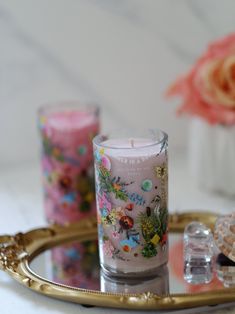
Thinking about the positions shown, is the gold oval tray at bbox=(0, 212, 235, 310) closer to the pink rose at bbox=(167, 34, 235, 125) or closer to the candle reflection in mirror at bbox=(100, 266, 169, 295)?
the candle reflection in mirror at bbox=(100, 266, 169, 295)

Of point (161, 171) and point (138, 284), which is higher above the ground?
point (161, 171)

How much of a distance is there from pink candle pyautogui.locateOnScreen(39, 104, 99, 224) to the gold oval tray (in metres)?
0.07

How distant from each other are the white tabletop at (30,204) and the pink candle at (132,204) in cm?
9

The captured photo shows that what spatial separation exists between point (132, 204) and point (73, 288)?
0.40ft

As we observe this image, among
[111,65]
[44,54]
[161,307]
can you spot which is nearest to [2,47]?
[44,54]

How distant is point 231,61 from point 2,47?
0.42 metres

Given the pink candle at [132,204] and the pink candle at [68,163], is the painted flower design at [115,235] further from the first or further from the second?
the pink candle at [68,163]

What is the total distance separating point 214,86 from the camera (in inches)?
45.0

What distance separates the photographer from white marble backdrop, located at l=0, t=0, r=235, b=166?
1.31 metres

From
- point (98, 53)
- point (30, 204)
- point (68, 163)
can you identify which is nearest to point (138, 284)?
point (68, 163)

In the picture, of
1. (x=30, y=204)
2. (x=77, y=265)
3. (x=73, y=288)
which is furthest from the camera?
(x=30, y=204)

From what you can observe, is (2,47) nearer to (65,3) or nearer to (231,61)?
(65,3)

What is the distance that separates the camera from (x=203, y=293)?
0.82 metres

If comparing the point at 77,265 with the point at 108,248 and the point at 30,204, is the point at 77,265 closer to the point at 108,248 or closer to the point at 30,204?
the point at 108,248
